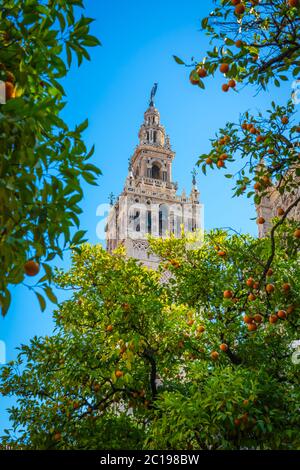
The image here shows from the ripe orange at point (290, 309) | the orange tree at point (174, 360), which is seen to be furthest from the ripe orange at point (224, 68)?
the ripe orange at point (290, 309)

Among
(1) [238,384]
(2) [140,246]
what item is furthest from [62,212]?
(2) [140,246]

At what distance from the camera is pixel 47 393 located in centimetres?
962

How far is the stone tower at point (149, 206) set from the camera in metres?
43.2

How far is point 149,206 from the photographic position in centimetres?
4566

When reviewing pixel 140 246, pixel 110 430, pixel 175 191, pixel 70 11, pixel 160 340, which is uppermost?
pixel 175 191

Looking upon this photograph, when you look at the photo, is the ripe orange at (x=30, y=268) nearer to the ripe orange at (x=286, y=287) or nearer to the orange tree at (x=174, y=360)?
the orange tree at (x=174, y=360)

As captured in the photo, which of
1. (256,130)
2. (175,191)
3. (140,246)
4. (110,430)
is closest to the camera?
(256,130)

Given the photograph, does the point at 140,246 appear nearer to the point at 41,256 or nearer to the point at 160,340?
the point at 160,340

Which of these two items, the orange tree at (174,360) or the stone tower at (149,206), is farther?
the stone tower at (149,206)

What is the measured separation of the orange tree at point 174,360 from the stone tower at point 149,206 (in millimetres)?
30213

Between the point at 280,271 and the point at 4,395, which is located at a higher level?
the point at 280,271

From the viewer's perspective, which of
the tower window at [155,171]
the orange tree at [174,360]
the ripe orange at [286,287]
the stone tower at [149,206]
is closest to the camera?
the ripe orange at [286,287]

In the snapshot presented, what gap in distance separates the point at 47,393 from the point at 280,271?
16.4 feet

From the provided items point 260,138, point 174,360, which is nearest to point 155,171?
point 174,360
